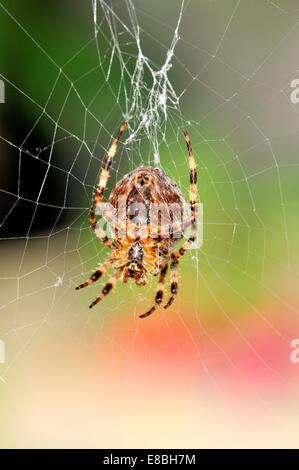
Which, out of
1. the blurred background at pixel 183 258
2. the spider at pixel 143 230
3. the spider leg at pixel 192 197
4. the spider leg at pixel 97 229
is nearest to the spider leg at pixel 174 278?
the spider at pixel 143 230

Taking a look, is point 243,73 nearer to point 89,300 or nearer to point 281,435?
point 89,300

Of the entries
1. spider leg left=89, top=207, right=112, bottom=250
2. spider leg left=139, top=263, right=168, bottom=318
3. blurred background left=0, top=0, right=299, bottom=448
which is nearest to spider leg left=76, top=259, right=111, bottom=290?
spider leg left=89, top=207, right=112, bottom=250

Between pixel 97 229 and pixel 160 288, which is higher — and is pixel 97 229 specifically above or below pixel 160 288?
above

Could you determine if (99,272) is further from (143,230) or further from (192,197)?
(192,197)

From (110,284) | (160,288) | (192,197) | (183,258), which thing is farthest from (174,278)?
(183,258)

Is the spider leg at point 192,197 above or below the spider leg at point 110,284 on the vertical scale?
above

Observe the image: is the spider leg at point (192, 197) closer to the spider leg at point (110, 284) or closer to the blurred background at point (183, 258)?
the spider leg at point (110, 284)

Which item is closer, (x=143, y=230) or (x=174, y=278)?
(x=143, y=230)
